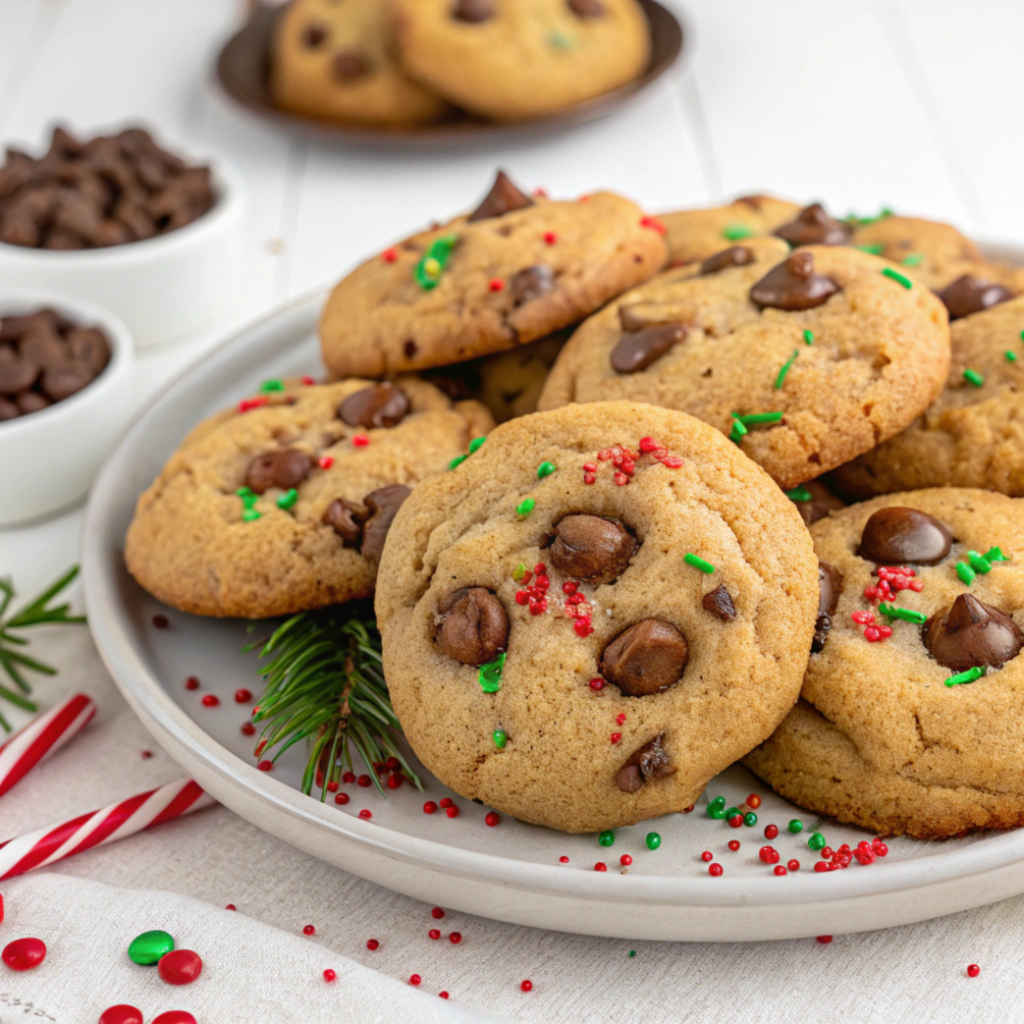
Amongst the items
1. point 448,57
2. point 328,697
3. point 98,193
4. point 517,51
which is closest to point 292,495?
point 328,697

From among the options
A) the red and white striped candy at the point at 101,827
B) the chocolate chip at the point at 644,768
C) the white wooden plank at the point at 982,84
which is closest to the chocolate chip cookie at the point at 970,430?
the chocolate chip at the point at 644,768

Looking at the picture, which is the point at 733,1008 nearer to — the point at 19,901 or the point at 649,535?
the point at 649,535

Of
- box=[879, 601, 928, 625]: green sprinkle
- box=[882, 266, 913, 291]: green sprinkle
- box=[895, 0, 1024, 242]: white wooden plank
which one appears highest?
box=[882, 266, 913, 291]: green sprinkle

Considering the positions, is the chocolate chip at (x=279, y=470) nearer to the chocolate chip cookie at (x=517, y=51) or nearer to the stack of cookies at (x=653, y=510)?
the stack of cookies at (x=653, y=510)

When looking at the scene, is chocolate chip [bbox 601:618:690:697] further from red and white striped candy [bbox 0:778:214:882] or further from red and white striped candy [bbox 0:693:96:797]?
red and white striped candy [bbox 0:693:96:797]

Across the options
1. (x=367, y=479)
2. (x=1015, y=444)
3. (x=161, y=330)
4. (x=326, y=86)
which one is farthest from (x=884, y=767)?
(x=326, y=86)

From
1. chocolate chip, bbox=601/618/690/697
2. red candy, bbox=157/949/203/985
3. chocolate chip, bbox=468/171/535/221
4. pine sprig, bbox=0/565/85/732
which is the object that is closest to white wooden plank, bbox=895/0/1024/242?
chocolate chip, bbox=468/171/535/221
